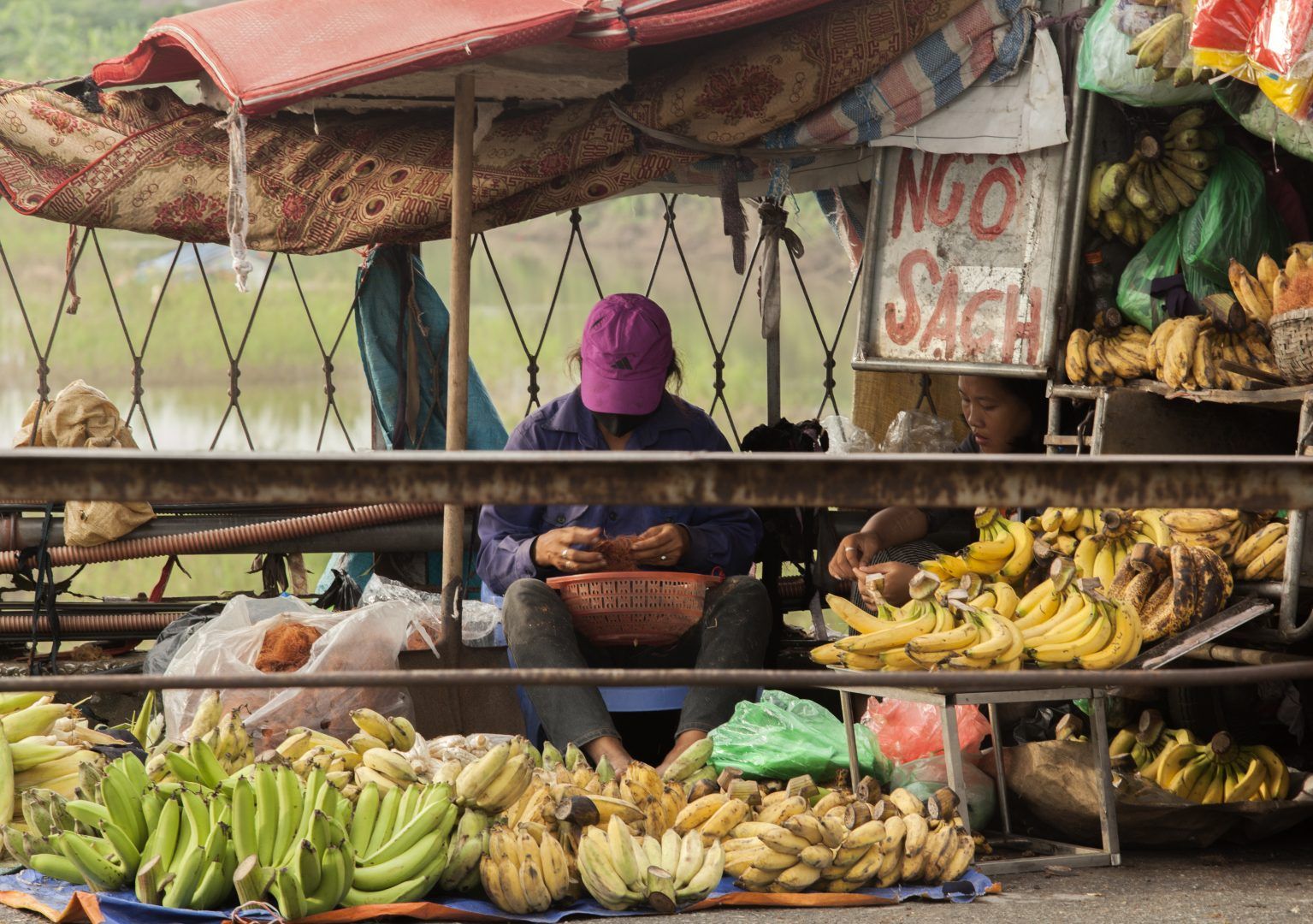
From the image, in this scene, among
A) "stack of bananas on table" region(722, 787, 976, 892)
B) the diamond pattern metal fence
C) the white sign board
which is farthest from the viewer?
the diamond pattern metal fence

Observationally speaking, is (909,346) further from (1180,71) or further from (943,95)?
(1180,71)

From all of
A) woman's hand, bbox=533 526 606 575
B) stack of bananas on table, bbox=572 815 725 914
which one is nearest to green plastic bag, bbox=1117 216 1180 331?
woman's hand, bbox=533 526 606 575

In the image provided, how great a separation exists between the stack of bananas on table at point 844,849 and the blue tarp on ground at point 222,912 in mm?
29

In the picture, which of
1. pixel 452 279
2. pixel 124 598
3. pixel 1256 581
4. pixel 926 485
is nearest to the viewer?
pixel 926 485

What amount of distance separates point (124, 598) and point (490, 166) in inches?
67.4

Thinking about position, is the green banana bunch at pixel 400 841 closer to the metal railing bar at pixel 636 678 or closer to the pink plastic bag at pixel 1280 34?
the metal railing bar at pixel 636 678

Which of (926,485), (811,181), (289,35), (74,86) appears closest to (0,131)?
(74,86)

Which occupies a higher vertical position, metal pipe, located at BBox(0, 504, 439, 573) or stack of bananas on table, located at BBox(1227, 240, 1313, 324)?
stack of bananas on table, located at BBox(1227, 240, 1313, 324)

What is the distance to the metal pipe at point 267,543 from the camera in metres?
4.19

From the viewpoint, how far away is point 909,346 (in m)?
4.20

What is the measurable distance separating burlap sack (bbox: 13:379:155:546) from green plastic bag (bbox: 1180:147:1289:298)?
2.87m

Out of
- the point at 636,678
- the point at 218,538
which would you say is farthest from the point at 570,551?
the point at 636,678

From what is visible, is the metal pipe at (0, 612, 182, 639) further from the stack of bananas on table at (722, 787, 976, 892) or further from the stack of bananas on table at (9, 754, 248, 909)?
the stack of bananas on table at (722, 787, 976, 892)

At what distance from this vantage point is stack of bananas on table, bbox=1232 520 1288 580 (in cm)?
320
